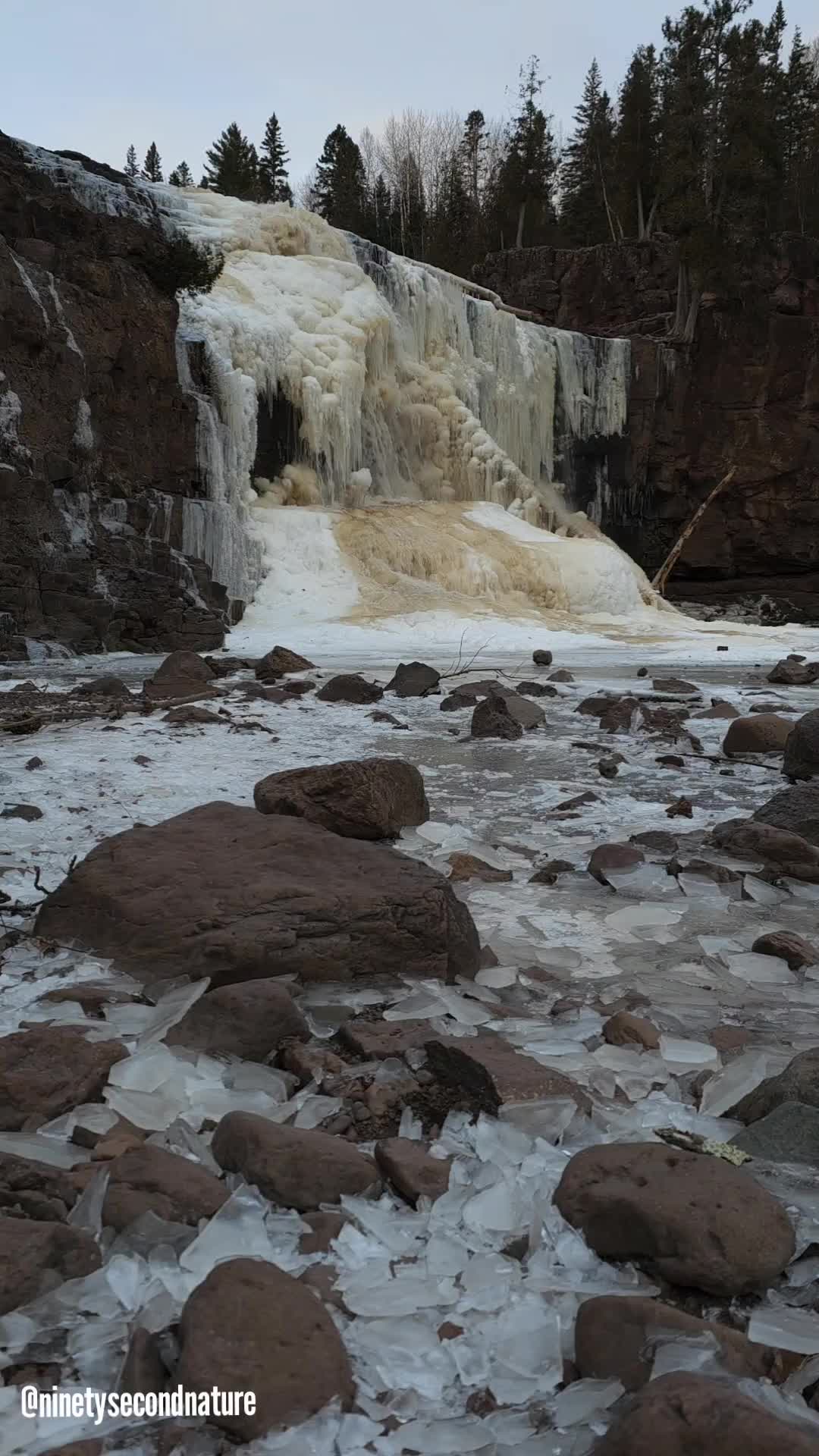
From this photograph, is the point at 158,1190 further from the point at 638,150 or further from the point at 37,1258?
the point at 638,150

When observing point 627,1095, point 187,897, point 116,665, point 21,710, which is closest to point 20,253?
point 116,665

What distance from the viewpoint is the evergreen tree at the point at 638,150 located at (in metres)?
31.9

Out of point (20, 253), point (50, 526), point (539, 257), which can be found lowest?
point (50, 526)

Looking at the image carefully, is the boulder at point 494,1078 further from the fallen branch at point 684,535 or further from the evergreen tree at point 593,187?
the evergreen tree at point 593,187

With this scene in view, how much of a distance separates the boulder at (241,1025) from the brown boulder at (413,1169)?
40cm

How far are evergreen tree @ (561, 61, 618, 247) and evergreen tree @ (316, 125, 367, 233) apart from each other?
751 cm

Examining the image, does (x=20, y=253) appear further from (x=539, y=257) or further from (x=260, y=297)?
(x=539, y=257)

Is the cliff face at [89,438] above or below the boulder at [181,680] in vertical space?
above

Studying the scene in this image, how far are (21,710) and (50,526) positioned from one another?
5984 millimetres

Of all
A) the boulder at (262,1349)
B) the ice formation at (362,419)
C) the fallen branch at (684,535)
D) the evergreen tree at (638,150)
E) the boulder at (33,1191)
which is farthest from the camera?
the evergreen tree at (638,150)

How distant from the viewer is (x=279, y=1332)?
3.26 feet

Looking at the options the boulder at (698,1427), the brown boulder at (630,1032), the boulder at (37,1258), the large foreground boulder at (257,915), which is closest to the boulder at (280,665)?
the large foreground boulder at (257,915)

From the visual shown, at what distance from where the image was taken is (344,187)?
35.0 metres

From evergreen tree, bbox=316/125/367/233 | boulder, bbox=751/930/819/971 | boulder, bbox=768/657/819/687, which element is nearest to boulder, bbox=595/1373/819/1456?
boulder, bbox=751/930/819/971
